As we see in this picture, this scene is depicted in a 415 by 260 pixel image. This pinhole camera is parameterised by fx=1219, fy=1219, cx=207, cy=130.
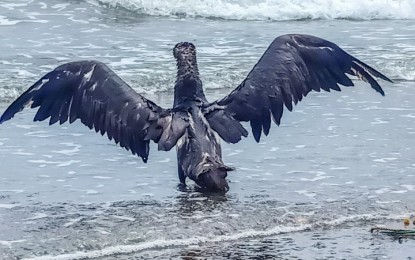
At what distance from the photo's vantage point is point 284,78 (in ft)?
27.8

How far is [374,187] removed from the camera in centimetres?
843

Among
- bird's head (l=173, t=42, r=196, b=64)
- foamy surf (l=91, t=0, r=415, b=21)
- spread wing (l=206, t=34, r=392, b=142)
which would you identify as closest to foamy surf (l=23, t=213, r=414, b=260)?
spread wing (l=206, t=34, r=392, b=142)

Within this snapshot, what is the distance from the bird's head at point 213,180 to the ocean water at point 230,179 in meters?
0.07

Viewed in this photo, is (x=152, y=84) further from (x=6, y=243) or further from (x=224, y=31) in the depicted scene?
(x=6, y=243)

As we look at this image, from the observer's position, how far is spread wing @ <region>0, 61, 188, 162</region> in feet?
26.8

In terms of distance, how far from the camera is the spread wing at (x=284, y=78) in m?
8.41

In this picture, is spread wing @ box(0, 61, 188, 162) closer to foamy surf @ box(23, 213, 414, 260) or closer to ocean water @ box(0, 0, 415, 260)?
ocean water @ box(0, 0, 415, 260)

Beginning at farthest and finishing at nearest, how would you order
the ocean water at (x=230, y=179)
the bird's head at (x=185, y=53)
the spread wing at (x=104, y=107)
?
the bird's head at (x=185, y=53)
the spread wing at (x=104, y=107)
the ocean water at (x=230, y=179)

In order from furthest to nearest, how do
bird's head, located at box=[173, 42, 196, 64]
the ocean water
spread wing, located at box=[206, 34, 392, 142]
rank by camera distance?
bird's head, located at box=[173, 42, 196, 64] → spread wing, located at box=[206, 34, 392, 142] → the ocean water

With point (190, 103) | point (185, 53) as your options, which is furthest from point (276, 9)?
point (190, 103)

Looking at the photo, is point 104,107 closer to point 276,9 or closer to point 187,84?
point 187,84

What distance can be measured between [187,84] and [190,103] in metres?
0.18

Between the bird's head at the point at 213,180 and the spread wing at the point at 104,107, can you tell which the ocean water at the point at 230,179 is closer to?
the bird's head at the point at 213,180

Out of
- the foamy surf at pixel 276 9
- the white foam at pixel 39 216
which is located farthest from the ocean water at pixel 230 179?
the foamy surf at pixel 276 9
